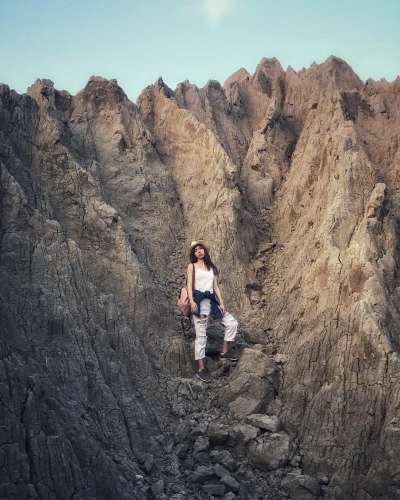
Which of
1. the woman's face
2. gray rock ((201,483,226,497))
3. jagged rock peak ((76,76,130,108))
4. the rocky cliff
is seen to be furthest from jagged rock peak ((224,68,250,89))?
gray rock ((201,483,226,497))

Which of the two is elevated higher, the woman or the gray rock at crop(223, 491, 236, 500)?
the woman

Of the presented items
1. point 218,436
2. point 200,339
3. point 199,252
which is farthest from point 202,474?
point 199,252

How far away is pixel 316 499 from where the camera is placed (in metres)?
9.39

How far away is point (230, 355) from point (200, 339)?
2.73 feet

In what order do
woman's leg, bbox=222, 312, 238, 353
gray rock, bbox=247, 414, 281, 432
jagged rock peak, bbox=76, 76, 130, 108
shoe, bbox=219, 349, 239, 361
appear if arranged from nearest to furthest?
1. gray rock, bbox=247, 414, 281, 432
2. woman's leg, bbox=222, 312, 238, 353
3. shoe, bbox=219, 349, 239, 361
4. jagged rock peak, bbox=76, 76, 130, 108

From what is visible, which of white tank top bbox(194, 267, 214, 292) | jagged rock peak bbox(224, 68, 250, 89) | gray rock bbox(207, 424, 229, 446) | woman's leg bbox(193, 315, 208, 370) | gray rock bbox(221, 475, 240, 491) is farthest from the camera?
jagged rock peak bbox(224, 68, 250, 89)

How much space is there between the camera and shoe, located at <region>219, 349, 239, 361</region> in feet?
38.0

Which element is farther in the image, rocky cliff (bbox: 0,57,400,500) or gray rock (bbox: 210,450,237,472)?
gray rock (bbox: 210,450,237,472)

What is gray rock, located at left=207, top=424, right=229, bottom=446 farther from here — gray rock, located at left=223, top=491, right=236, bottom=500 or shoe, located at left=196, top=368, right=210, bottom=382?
shoe, located at left=196, top=368, right=210, bottom=382

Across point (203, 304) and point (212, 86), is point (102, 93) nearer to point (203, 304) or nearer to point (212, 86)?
point (212, 86)

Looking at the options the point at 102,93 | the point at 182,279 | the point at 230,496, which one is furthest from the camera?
the point at 102,93

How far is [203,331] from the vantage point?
37.4 feet

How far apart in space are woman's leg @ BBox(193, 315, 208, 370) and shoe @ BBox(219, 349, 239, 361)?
407 millimetres

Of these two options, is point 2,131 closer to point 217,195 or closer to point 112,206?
point 112,206
